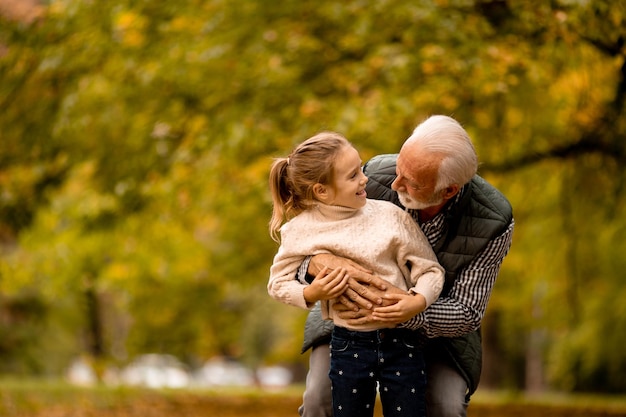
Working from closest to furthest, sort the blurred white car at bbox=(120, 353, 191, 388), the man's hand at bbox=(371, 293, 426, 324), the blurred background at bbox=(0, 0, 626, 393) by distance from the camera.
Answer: the man's hand at bbox=(371, 293, 426, 324) → the blurred background at bbox=(0, 0, 626, 393) → the blurred white car at bbox=(120, 353, 191, 388)

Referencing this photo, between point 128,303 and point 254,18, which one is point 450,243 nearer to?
point 254,18

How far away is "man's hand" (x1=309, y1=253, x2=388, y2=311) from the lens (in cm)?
312

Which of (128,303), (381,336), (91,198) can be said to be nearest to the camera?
(381,336)

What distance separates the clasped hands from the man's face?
0.32m

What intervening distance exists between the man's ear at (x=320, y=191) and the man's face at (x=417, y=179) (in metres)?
0.26

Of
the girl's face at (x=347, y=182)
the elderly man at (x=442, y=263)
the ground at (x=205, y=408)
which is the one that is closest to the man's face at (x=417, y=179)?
the elderly man at (x=442, y=263)

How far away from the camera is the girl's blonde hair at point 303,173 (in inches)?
128

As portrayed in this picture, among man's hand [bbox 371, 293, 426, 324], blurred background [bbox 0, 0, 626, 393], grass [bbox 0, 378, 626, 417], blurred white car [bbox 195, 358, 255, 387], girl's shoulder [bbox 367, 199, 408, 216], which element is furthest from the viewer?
blurred white car [bbox 195, 358, 255, 387]

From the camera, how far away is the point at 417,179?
124 inches

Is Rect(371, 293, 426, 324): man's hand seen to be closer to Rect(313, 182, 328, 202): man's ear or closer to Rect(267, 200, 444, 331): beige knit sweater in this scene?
Rect(267, 200, 444, 331): beige knit sweater

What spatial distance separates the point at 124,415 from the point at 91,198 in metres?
2.97

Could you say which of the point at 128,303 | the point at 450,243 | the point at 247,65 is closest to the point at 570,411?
the point at 247,65

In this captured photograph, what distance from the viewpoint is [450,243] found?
3.41 m

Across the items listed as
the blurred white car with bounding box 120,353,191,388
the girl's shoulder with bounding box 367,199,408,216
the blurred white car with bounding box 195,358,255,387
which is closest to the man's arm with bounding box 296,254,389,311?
the girl's shoulder with bounding box 367,199,408,216
